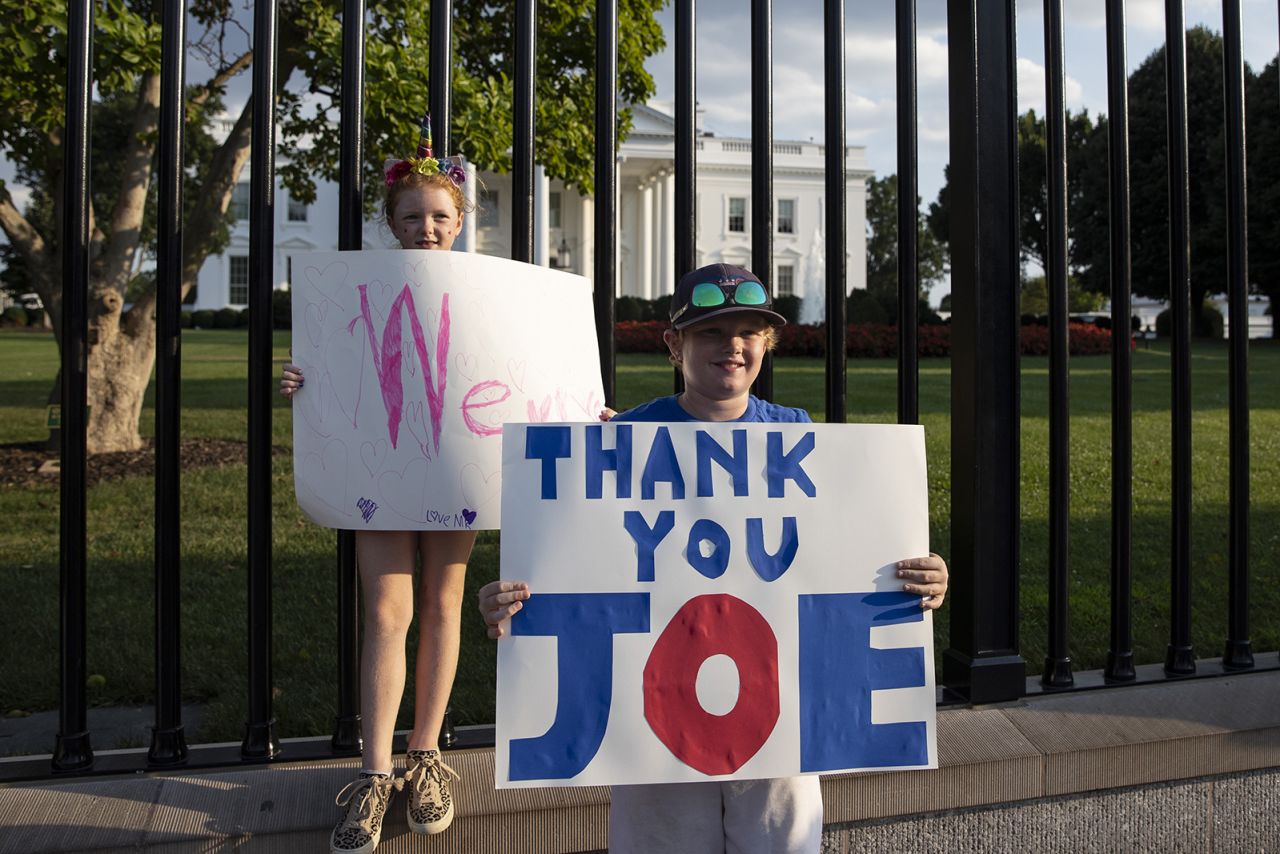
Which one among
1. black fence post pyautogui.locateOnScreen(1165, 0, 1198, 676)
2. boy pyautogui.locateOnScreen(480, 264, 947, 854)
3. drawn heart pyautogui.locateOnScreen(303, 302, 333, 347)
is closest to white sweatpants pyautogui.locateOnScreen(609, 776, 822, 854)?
boy pyautogui.locateOnScreen(480, 264, 947, 854)

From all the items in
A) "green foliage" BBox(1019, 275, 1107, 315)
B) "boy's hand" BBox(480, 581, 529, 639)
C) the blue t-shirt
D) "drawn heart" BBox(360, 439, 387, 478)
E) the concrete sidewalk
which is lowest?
the concrete sidewalk

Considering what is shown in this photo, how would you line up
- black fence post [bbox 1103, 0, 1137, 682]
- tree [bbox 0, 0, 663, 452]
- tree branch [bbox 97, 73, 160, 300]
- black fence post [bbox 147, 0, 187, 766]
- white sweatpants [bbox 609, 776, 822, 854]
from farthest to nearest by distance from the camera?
tree branch [bbox 97, 73, 160, 300]
tree [bbox 0, 0, 663, 452]
black fence post [bbox 1103, 0, 1137, 682]
black fence post [bbox 147, 0, 187, 766]
white sweatpants [bbox 609, 776, 822, 854]

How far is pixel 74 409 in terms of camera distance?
237cm

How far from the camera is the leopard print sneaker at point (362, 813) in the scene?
7.18ft

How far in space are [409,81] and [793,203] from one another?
171 ft

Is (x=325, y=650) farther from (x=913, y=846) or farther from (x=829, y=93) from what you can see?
(x=829, y=93)

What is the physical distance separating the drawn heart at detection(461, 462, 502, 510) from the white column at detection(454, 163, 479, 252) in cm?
65

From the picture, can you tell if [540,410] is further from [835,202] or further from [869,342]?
[869,342]

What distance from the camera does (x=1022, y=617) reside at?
4.56m

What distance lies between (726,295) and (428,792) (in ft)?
3.96

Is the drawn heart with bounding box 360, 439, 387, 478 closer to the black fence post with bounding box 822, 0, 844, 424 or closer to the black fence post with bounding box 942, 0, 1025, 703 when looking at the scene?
the black fence post with bounding box 822, 0, 844, 424

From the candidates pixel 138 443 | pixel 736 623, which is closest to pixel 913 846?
pixel 736 623

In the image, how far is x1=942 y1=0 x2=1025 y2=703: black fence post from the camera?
9.20ft

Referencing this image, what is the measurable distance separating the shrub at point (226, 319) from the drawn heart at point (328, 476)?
156 feet
